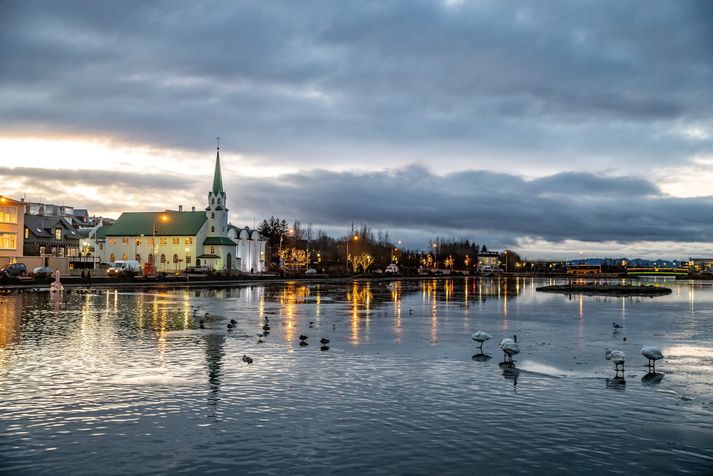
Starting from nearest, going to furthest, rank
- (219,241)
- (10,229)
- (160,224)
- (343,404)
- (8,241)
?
(343,404) → (8,241) → (10,229) → (219,241) → (160,224)

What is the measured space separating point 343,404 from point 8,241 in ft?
286

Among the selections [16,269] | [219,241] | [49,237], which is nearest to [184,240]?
[219,241]

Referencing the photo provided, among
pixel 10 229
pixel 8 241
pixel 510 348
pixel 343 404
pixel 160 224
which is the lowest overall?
pixel 343 404

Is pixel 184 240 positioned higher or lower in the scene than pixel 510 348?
higher

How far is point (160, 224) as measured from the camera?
135125mm

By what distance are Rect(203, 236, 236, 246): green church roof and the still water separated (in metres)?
102

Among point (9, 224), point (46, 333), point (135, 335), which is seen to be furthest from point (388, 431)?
point (9, 224)

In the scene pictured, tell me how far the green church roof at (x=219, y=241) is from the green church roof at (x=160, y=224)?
310 cm

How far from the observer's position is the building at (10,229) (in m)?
87.3

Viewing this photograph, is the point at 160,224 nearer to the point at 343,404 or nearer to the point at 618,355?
the point at 618,355

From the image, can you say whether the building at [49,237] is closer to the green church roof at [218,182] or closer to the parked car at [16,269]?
the green church roof at [218,182]

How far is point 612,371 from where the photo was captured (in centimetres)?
1953

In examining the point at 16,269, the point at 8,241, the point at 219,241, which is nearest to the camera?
the point at 16,269

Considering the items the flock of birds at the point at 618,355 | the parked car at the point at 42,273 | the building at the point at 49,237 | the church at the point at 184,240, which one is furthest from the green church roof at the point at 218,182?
the flock of birds at the point at 618,355
